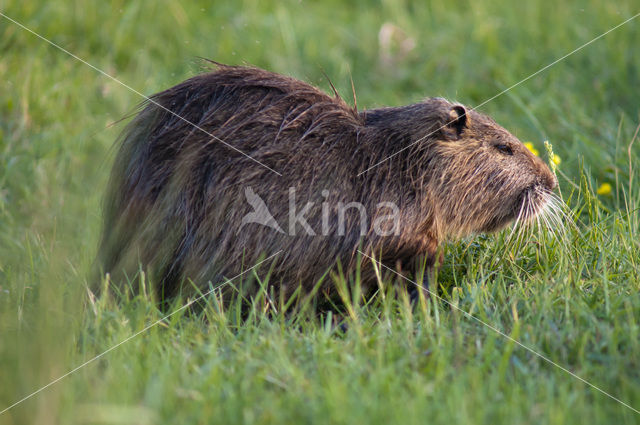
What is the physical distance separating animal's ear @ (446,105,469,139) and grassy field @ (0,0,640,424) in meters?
0.48

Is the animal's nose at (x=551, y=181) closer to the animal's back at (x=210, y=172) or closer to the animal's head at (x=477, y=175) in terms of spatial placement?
the animal's head at (x=477, y=175)

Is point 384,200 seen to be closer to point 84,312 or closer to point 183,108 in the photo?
point 183,108

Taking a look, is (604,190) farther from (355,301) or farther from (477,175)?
Result: (355,301)

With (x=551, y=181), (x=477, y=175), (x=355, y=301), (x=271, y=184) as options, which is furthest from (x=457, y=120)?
(x=355, y=301)

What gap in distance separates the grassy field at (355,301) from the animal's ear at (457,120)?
0.48 m

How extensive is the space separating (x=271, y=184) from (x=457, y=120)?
863 millimetres

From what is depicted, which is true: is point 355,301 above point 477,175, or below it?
below

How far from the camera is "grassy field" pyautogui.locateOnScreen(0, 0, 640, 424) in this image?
1.95 meters

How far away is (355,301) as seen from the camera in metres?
2.46

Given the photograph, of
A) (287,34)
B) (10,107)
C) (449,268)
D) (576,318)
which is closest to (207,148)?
(449,268)

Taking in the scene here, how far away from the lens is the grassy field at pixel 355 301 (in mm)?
1948

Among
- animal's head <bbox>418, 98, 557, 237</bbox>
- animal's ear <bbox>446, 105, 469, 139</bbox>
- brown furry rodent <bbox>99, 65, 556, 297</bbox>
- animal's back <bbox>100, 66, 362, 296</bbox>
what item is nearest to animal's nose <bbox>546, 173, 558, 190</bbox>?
animal's head <bbox>418, 98, 557, 237</bbox>

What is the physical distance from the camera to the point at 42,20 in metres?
5.14

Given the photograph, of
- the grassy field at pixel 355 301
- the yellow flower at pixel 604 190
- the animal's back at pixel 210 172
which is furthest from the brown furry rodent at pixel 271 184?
the yellow flower at pixel 604 190
